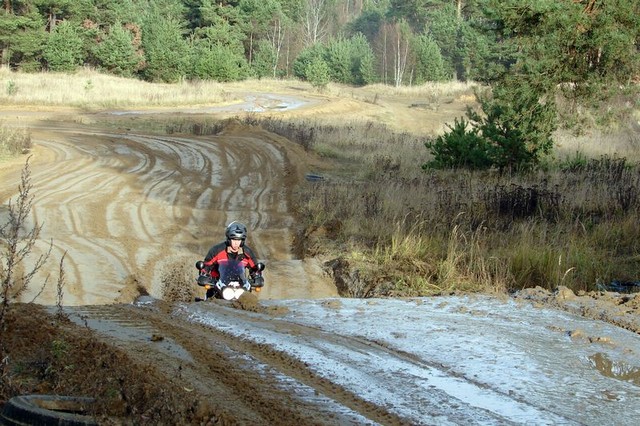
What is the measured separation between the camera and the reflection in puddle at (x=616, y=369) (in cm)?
667

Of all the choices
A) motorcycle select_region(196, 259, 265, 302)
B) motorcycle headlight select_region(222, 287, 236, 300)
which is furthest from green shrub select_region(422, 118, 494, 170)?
motorcycle headlight select_region(222, 287, 236, 300)

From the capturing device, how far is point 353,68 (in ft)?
284

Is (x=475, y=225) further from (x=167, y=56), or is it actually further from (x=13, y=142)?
(x=167, y=56)

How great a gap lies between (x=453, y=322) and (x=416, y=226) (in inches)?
218

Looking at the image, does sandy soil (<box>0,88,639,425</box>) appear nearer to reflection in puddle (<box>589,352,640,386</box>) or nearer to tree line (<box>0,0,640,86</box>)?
reflection in puddle (<box>589,352,640,386</box>)

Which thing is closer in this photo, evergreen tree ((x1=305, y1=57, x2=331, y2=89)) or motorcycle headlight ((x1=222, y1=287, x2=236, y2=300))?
motorcycle headlight ((x1=222, y1=287, x2=236, y2=300))

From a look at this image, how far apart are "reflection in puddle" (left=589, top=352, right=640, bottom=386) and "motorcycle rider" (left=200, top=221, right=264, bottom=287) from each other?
14.5ft

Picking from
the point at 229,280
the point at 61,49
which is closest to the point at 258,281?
the point at 229,280

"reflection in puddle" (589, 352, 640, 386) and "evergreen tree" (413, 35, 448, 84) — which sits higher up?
"evergreen tree" (413, 35, 448, 84)

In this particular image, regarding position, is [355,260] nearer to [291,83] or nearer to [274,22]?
[291,83]

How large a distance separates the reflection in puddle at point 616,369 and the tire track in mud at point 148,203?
6.19 meters

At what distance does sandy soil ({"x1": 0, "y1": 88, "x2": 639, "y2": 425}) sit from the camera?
17.1ft

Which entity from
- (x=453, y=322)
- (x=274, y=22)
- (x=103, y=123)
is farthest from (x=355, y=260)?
(x=274, y=22)

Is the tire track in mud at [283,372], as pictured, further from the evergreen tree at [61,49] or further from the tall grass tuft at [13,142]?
the evergreen tree at [61,49]
